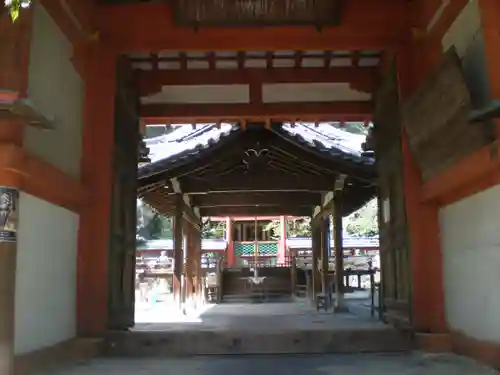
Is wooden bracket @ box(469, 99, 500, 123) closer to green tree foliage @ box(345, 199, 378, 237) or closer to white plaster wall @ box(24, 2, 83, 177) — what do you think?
white plaster wall @ box(24, 2, 83, 177)

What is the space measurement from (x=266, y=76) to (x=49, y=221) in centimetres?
402

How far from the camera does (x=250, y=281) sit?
17.3 m

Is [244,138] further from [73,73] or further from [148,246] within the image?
[148,246]

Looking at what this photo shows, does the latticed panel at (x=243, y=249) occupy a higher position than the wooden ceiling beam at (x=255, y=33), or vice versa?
the wooden ceiling beam at (x=255, y=33)

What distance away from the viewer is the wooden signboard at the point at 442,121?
4.93 m

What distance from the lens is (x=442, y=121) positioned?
17.7 feet

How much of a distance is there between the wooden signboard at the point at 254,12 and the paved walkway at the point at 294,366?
11.9 ft

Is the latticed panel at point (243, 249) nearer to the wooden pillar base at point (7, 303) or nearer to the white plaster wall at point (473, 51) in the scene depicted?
the white plaster wall at point (473, 51)

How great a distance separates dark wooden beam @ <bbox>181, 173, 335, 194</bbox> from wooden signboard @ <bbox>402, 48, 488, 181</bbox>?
6844 millimetres

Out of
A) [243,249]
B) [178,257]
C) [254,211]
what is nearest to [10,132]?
[178,257]

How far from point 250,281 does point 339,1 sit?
38.3 ft

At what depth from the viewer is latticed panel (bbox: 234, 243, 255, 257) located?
23083mm

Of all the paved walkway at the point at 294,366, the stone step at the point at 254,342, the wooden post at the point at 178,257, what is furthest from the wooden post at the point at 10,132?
the wooden post at the point at 178,257

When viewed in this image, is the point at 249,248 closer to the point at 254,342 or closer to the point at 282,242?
the point at 282,242
